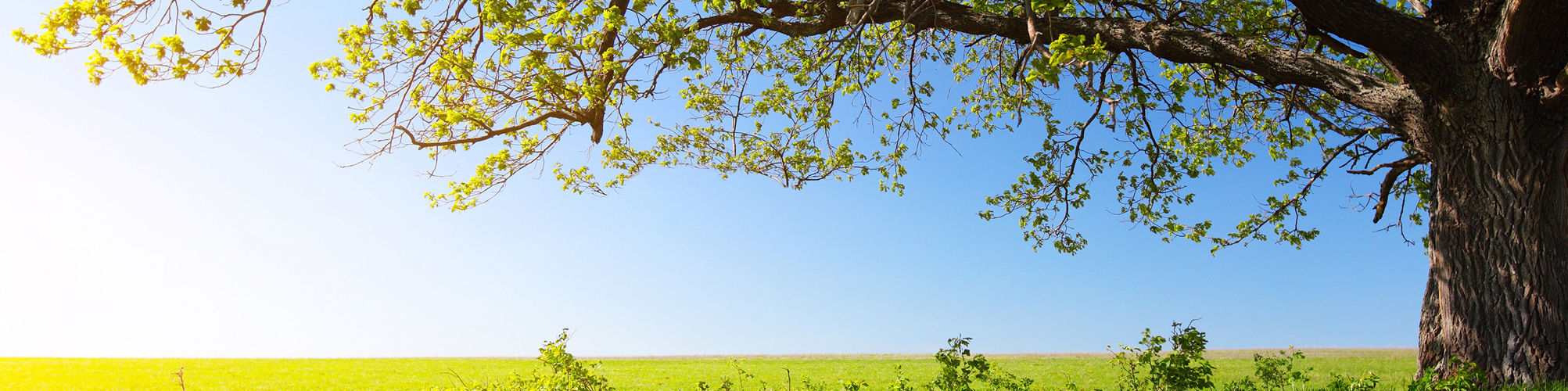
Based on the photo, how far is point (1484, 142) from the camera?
7.09m

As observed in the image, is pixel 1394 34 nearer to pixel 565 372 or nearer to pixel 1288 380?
pixel 1288 380

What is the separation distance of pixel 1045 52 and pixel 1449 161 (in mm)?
5109

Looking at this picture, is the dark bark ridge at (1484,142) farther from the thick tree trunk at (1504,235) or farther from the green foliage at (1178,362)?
the green foliage at (1178,362)

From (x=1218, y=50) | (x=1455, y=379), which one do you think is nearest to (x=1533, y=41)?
(x=1218, y=50)

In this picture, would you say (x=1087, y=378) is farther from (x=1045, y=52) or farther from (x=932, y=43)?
(x=1045, y=52)

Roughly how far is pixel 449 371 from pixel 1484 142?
467 inches

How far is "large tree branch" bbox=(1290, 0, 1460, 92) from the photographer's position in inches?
272

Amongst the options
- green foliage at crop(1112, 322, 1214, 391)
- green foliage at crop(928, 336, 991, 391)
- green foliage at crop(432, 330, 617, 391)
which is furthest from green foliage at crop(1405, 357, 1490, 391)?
green foliage at crop(432, 330, 617, 391)

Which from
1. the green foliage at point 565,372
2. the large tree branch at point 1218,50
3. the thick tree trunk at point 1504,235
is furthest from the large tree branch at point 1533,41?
the green foliage at point 565,372

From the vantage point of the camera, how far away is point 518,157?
9805mm

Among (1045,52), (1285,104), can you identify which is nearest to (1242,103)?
(1285,104)

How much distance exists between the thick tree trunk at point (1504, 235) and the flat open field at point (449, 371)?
4123 millimetres

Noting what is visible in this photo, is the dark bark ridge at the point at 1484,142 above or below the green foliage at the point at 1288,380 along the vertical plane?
above

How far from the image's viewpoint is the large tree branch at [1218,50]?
757 cm
